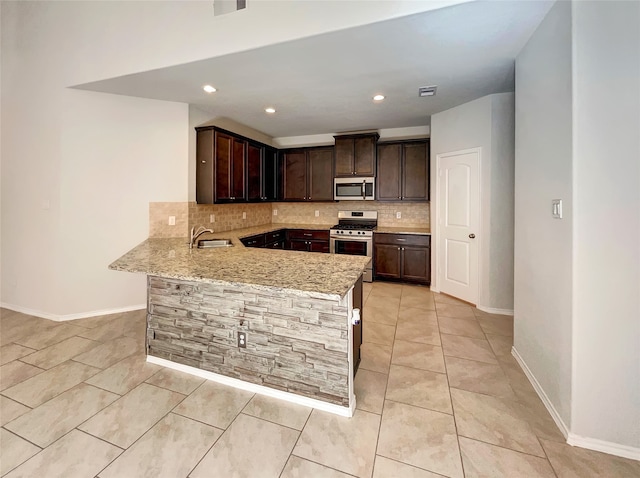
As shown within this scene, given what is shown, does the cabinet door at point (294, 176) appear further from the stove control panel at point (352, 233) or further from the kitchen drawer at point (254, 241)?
the kitchen drawer at point (254, 241)

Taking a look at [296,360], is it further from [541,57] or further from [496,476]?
[541,57]

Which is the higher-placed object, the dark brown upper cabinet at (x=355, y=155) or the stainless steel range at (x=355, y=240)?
the dark brown upper cabinet at (x=355, y=155)

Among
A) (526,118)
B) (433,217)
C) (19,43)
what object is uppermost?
(19,43)

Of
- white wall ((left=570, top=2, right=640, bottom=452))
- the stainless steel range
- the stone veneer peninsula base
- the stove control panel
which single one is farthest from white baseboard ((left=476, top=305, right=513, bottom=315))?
the stone veneer peninsula base

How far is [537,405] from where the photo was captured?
6.25 feet

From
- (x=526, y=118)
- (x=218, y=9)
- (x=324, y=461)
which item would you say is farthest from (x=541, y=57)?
(x=324, y=461)

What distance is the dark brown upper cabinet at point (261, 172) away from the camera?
4.59 metres

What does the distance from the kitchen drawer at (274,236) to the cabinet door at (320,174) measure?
0.82 meters

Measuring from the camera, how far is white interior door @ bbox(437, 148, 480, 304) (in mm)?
3635

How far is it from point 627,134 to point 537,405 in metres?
1.69

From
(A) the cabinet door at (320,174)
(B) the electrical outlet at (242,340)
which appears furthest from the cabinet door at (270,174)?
(B) the electrical outlet at (242,340)

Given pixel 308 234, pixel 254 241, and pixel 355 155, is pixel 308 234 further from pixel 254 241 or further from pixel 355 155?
pixel 355 155

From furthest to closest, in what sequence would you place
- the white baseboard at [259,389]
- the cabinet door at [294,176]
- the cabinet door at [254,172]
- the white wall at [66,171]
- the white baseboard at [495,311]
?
the cabinet door at [294,176]
the cabinet door at [254,172]
the white baseboard at [495,311]
the white wall at [66,171]
the white baseboard at [259,389]

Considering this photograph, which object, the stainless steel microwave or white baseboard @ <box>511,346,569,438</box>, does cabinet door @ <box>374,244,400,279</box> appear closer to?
the stainless steel microwave
